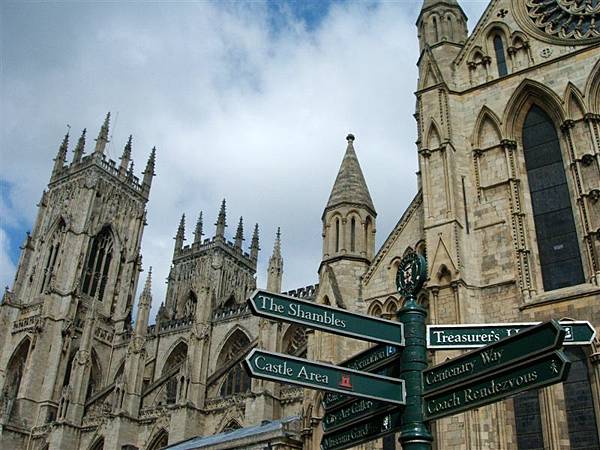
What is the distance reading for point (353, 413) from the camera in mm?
6590

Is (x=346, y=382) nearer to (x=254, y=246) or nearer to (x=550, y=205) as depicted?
(x=550, y=205)

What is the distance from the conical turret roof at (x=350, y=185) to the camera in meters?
17.1

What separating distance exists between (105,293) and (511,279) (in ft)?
141

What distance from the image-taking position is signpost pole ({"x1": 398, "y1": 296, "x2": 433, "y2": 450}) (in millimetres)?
5707

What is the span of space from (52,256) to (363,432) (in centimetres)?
4912

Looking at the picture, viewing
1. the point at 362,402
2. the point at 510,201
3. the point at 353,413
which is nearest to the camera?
the point at 362,402

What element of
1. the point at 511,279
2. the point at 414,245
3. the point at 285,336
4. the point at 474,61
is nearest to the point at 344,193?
the point at 414,245

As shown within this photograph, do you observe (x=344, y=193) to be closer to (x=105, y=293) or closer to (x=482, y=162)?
(x=482, y=162)

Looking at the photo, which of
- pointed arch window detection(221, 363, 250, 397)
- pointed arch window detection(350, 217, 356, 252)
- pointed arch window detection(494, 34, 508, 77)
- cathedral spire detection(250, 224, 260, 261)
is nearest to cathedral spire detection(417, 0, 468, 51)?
pointed arch window detection(494, 34, 508, 77)

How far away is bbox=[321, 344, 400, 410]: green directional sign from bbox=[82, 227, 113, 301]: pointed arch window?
4553 centimetres

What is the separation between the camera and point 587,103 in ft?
43.8

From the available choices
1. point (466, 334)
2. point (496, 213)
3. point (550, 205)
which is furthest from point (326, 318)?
point (550, 205)

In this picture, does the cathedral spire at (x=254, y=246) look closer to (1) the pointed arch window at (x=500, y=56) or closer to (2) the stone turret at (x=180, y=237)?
(2) the stone turret at (x=180, y=237)

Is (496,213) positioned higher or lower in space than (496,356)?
higher
